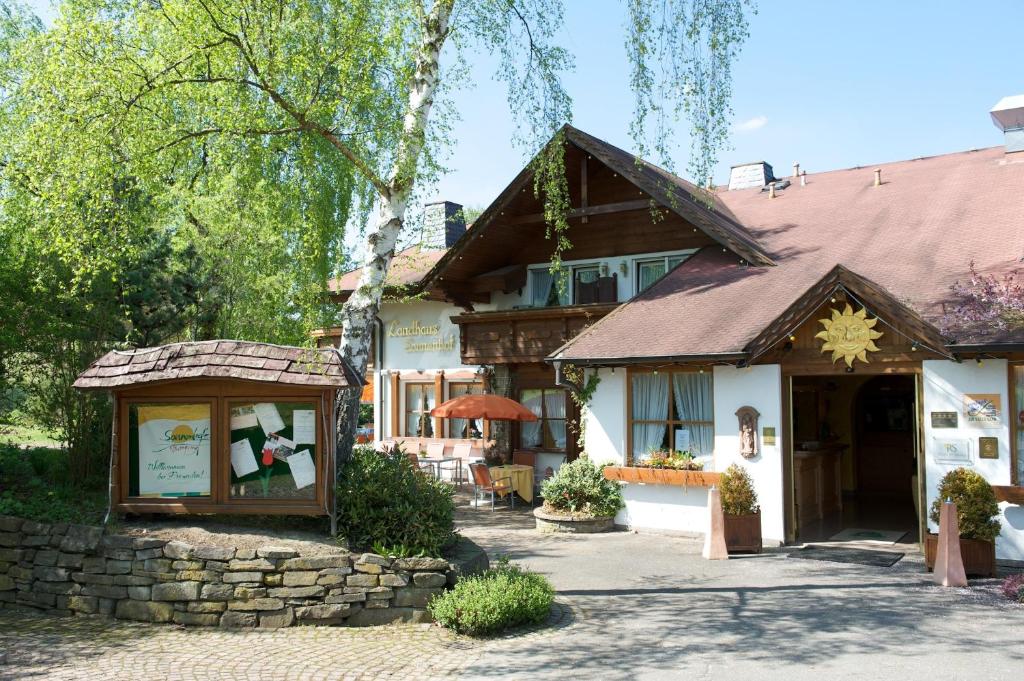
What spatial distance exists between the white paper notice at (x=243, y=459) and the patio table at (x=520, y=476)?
8042mm

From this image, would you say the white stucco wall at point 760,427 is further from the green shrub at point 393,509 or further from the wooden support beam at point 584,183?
the green shrub at point 393,509

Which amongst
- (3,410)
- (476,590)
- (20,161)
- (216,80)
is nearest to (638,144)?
(216,80)

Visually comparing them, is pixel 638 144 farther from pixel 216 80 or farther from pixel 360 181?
pixel 216 80

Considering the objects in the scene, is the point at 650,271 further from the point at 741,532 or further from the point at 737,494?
the point at 741,532

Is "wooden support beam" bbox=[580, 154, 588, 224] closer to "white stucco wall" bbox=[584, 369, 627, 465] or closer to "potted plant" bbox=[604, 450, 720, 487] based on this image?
"white stucco wall" bbox=[584, 369, 627, 465]

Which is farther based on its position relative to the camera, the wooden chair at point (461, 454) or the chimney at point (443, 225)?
the chimney at point (443, 225)

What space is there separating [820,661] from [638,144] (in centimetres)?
612

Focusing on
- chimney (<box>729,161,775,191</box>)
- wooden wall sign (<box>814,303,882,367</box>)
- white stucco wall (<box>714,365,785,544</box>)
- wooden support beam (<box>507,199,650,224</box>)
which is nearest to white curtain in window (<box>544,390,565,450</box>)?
wooden support beam (<box>507,199,650,224</box>)

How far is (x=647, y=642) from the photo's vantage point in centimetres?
764

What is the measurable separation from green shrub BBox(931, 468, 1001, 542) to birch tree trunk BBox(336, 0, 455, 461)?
695 centimetres

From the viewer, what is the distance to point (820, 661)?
22.9 feet

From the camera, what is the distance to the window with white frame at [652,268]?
674 inches

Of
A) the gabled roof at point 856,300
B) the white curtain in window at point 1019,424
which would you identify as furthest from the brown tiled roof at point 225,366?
the white curtain in window at point 1019,424

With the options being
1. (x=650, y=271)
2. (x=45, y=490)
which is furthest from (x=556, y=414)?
(x=45, y=490)
